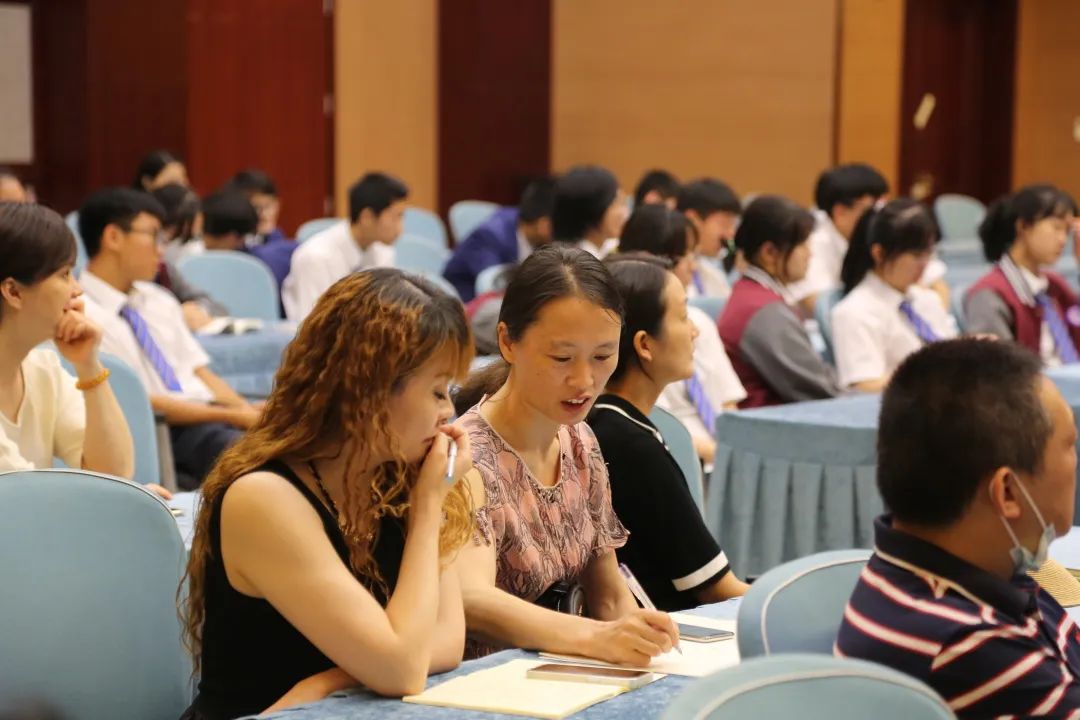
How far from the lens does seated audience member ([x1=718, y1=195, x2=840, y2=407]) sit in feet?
15.6

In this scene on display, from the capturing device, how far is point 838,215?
7.53 m

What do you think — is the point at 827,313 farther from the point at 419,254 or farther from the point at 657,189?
the point at 419,254

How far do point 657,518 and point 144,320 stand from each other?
2.63 meters

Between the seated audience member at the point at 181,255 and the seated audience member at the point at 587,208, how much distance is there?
1.38 m

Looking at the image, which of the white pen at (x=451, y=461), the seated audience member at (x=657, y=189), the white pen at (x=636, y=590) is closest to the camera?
the white pen at (x=451, y=461)

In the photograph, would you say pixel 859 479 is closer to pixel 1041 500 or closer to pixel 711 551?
pixel 711 551

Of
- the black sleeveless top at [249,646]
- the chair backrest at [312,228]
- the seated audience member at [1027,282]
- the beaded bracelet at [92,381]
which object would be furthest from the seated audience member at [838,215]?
the black sleeveless top at [249,646]

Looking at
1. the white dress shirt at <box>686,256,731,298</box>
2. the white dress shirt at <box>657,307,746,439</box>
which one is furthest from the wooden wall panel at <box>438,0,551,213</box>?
the white dress shirt at <box>657,307,746,439</box>

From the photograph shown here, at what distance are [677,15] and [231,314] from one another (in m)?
6.63

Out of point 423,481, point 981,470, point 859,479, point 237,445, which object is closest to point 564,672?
point 423,481

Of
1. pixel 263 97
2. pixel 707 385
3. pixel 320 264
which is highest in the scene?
pixel 263 97

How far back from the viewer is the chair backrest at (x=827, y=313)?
5.85 metres

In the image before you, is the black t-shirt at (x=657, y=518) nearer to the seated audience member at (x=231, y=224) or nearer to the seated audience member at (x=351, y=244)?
the seated audience member at (x=351, y=244)

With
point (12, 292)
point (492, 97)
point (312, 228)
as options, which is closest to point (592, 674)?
point (12, 292)
